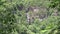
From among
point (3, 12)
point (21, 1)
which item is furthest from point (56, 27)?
point (21, 1)

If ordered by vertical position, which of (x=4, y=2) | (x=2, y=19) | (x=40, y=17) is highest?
A: (x=4, y=2)

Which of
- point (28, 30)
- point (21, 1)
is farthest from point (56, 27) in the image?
point (21, 1)

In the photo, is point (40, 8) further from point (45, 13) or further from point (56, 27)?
point (56, 27)

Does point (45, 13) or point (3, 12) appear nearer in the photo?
point (3, 12)

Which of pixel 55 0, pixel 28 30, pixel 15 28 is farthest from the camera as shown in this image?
pixel 28 30

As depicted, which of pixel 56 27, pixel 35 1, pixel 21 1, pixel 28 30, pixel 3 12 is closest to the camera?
pixel 56 27

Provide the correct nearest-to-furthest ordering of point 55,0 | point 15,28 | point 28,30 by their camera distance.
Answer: point 55,0, point 15,28, point 28,30

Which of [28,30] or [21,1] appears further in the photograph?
[21,1]

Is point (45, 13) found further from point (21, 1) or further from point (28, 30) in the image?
point (28, 30)

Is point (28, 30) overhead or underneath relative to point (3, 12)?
underneath
